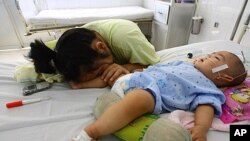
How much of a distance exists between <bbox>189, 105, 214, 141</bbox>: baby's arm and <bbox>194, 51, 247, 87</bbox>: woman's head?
0.22m

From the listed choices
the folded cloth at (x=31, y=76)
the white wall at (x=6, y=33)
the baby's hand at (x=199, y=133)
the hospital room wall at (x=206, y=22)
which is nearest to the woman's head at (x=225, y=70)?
the baby's hand at (x=199, y=133)

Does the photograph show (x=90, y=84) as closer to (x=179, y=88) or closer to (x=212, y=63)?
(x=179, y=88)

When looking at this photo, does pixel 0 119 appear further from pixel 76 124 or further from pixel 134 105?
pixel 134 105

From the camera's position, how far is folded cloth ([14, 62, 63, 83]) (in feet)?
2.94

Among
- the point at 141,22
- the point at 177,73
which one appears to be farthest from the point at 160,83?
the point at 141,22

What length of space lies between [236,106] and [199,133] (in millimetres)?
234

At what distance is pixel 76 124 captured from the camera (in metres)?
0.68

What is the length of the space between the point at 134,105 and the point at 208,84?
14.0 inches

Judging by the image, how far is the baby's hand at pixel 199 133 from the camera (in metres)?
0.57

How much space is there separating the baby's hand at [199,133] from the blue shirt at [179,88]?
108 mm

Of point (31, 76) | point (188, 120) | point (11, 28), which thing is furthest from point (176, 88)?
point (11, 28)

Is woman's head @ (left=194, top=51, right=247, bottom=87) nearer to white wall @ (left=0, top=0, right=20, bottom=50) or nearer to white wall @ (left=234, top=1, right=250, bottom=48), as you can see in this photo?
white wall @ (left=234, top=1, right=250, bottom=48)

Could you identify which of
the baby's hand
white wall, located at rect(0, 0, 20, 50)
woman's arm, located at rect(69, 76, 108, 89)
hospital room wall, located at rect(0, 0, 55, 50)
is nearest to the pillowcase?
the baby's hand

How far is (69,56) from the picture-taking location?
0.78 m
